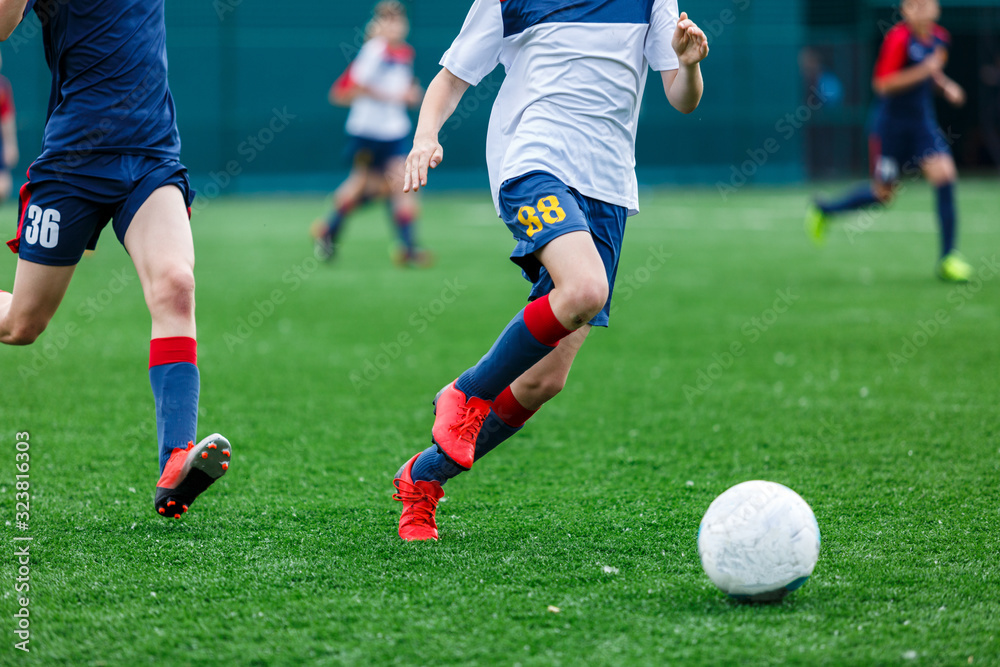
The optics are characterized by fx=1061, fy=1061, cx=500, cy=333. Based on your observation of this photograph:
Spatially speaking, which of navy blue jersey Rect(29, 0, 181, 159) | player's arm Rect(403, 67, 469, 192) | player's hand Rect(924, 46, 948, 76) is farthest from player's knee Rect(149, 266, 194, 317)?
player's hand Rect(924, 46, 948, 76)

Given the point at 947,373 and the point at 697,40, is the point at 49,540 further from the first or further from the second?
the point at 947,373

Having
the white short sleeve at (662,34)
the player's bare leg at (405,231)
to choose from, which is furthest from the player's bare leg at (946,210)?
the white short sleeve at (662,34)

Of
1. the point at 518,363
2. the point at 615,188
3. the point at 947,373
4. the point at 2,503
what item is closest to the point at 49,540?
the point at 2,503

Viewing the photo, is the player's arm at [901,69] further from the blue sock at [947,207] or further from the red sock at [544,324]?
the red sock at [544,324]

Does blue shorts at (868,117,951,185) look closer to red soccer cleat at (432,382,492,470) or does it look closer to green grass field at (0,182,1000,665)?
green grass field at (0,182,1000,665)

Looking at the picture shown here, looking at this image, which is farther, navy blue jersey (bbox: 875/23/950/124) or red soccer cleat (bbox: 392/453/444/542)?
navy blue jersey (bbox: 875/23/950/124)

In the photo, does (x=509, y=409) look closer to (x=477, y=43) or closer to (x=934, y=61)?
(x=477, y=43)

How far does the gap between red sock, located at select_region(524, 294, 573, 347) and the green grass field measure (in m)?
0.66

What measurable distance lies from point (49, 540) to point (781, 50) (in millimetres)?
22588

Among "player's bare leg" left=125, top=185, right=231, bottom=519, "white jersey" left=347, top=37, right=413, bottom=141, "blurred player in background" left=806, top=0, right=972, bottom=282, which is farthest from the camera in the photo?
"white jersey" left=347, top=37, right=413, bottom=141

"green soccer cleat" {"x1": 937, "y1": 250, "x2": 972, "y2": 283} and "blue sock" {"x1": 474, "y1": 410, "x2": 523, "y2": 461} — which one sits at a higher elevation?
"blue sock" {"x1": 474, "y1": 410, "x2": 523, "y2": 461}

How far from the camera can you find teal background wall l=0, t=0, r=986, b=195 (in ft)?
72.9

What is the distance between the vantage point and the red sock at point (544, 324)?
10.5 ft

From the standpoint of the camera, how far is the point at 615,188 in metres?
3.47
